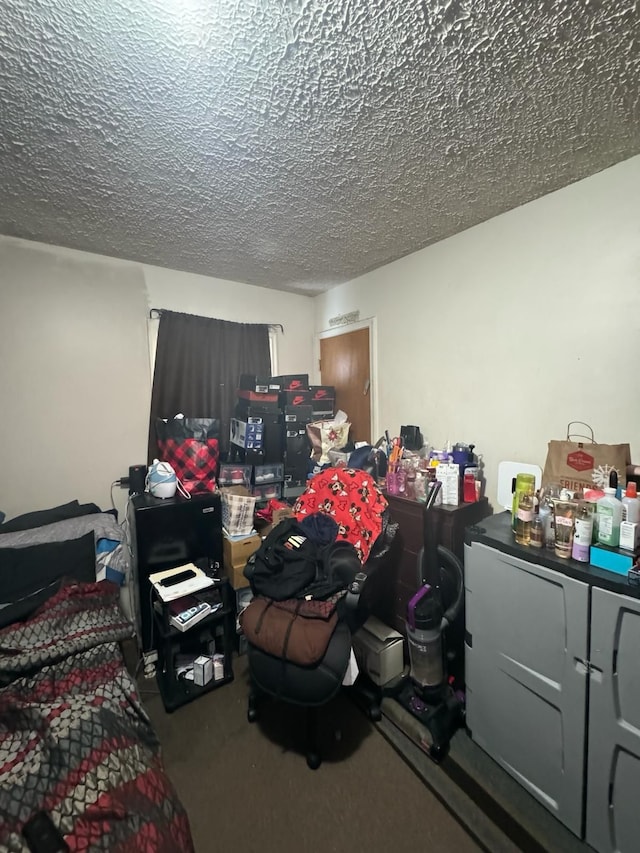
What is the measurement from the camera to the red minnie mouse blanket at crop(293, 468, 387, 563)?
2.05m

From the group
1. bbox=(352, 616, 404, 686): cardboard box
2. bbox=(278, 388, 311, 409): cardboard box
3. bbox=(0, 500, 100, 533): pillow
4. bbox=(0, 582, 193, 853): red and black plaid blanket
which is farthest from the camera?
bbox=(278, 388, 311, 409): cardboard box

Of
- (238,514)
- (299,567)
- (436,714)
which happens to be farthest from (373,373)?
(436,714)

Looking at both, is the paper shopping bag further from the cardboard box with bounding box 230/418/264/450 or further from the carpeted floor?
the cardboard box with bounding box 230/418/264/450

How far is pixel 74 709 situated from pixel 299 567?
40.1 inches

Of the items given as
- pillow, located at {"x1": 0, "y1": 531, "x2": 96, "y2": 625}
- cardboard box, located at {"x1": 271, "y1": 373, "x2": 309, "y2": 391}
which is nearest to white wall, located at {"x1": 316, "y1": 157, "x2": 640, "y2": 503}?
cardboard box, located at {"x1": 271, "y1": 373, "x2": 309, "y2": 391}

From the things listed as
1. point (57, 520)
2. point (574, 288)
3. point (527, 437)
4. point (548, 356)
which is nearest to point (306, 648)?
point (527, 437)

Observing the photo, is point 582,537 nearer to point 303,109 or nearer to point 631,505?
point 631,505

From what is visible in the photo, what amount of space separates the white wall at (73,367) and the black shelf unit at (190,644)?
1.08 metres

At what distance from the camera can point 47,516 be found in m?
2.13

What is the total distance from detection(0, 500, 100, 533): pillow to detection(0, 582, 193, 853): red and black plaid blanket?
69 cm

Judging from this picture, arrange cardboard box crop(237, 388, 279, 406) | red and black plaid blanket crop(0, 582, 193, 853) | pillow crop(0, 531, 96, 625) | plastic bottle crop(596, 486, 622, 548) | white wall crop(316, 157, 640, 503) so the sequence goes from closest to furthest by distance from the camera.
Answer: red and black plaid blanket crop(0, 582, 193, 853) → plastic bottle crop(596, 486, 622, 548) → white wall crop(316, 157, 640, 503) → pillow crop(0, 531, 96, 625) → cardboard box crop(237, 388, 279, 406)

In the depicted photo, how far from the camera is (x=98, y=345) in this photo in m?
2.47

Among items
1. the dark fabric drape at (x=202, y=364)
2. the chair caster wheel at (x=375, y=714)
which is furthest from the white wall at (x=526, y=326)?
the chair caster wheel at (x=375, y=714)

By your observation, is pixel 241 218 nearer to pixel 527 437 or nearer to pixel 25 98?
pixel 25 98
